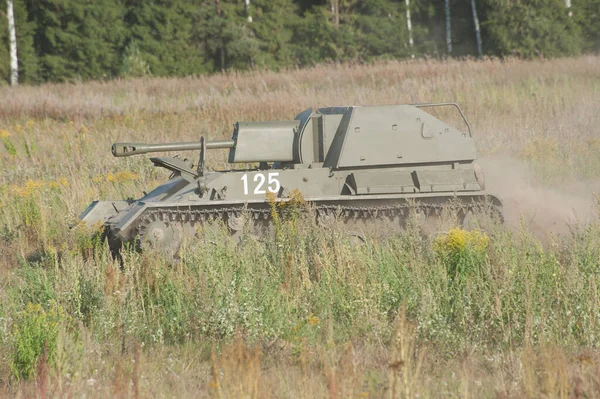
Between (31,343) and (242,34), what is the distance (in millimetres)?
28728

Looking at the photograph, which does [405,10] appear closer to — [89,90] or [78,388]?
[89,90]

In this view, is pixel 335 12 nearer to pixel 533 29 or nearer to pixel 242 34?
pixel 242 34

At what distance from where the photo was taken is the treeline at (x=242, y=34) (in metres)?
32.2

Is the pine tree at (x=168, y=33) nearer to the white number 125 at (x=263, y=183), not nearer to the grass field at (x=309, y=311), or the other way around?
the grass field at (x=309, y=311)

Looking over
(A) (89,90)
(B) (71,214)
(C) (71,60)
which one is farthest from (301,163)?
(C) (71,60)

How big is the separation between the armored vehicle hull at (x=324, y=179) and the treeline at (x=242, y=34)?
68.6 ft

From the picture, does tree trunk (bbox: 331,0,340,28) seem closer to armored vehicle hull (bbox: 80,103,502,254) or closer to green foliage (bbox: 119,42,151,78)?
green foliage (bbox: 119,42,151,78)

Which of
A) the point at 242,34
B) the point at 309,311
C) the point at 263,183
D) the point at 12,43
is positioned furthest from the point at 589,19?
the point at 309,311

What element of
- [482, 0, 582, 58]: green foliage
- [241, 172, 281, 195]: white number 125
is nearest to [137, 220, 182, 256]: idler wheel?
[241, 172, 281, 195]: white number 125

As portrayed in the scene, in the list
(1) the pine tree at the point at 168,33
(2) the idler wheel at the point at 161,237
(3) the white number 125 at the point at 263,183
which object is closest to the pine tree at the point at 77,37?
(1) the pine tree at the point at 168,33

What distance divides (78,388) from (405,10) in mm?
33876

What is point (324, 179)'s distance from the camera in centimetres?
988

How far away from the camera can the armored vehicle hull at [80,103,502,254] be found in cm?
935

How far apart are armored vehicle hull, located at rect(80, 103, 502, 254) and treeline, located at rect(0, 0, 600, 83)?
20897 mm
